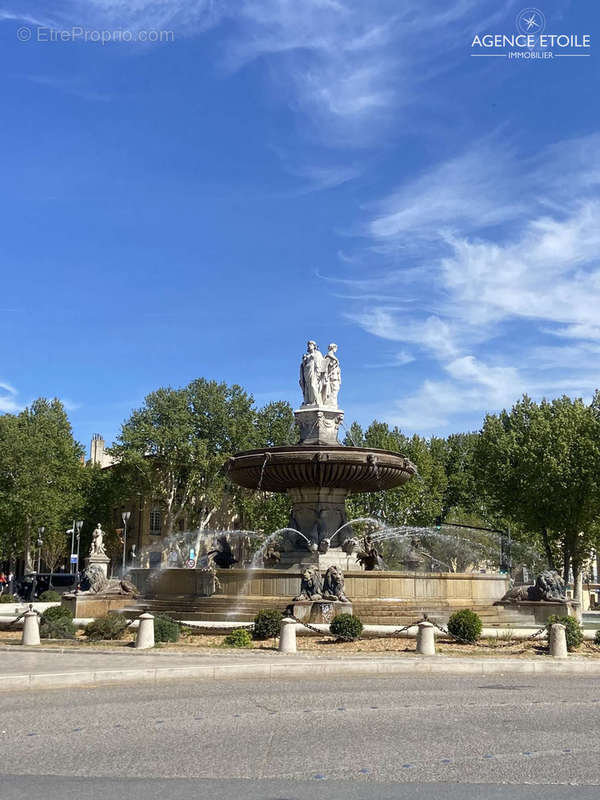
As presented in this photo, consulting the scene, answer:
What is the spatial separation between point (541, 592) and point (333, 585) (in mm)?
6971

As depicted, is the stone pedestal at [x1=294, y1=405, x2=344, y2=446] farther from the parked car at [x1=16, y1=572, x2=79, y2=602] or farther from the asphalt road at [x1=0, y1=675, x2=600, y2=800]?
the parked car at [x1=16, y1=572, x2=79, y2=602]

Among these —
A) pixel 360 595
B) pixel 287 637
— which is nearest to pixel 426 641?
pixel 287 637

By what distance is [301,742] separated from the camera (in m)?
7.95

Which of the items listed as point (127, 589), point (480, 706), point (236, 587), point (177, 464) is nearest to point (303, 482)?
point (236, 587)

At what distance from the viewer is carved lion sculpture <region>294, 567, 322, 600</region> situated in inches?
736

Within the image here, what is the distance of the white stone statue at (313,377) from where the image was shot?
26756 mm

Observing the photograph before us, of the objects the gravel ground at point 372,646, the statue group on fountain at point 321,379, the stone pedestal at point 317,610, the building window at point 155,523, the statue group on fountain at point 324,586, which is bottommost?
the gravel ground at point 372,646

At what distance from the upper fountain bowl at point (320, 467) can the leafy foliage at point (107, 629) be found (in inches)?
287

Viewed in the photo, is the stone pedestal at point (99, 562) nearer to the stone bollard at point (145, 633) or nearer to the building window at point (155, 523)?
the stone bollard at point (145, 633)

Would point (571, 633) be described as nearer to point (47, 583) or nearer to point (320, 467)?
point (320, 467)

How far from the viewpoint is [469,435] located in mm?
62844

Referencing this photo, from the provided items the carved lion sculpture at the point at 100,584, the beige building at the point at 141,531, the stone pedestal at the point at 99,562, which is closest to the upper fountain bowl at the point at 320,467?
the carved lion sculpture at the point at 100,584

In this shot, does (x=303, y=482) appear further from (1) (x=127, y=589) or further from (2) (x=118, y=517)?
(2) (x=118, y=517)

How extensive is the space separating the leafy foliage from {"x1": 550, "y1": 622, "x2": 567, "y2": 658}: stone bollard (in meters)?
8.46
